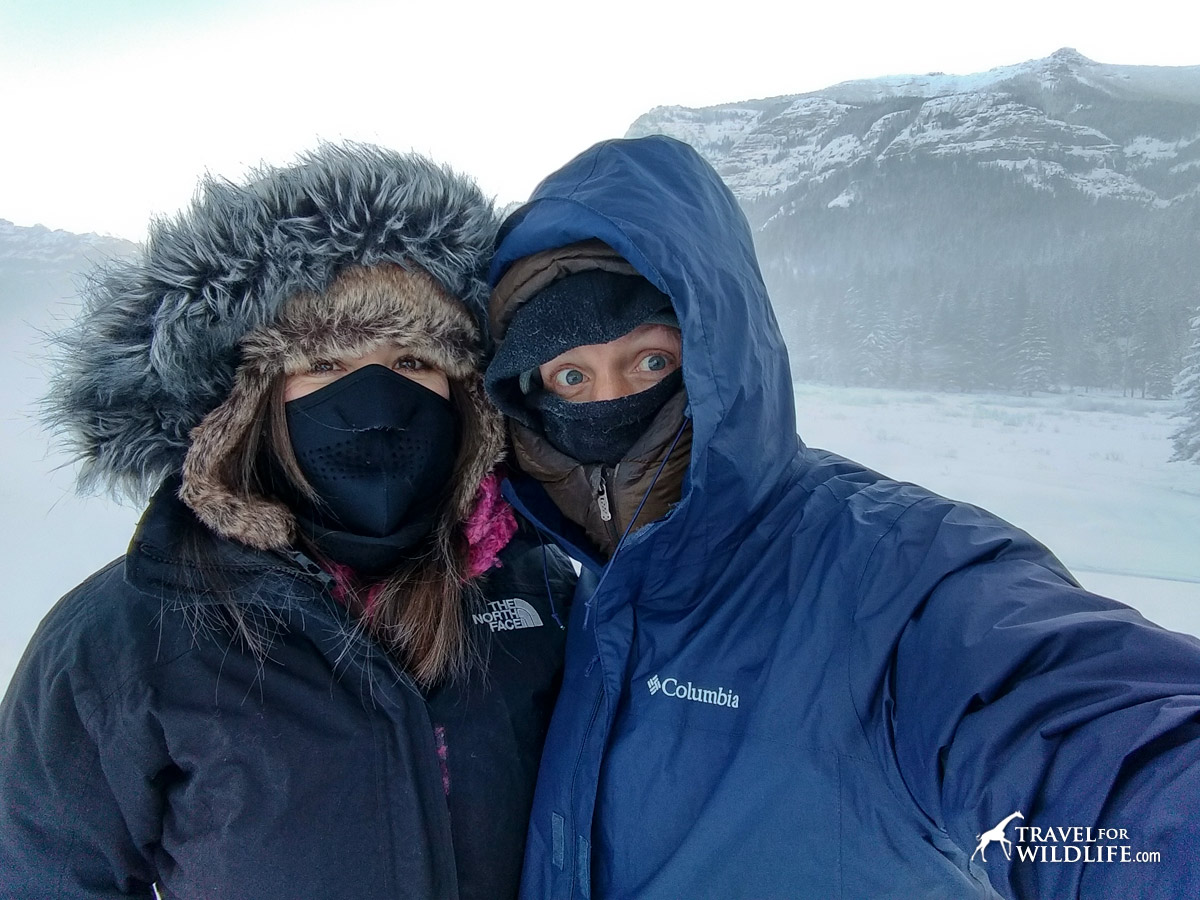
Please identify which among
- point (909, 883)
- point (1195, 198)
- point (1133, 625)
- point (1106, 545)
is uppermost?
point (1195, 198)

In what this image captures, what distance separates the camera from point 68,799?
0.81m

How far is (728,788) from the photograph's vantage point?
2.61ft

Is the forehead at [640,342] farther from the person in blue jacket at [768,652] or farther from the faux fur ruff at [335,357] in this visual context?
the faux fur ruff at [335,357]

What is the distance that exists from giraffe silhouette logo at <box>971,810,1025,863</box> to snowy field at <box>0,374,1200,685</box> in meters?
3.32

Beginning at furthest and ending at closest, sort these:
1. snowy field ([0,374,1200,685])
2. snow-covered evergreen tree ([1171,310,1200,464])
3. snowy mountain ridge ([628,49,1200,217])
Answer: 1. snowy mountain ridge ([628,49,1200,217])
2. snow-covered evergreen tree ([1171,310,1200,464])
3. snowy field ([0,374,1200,685])

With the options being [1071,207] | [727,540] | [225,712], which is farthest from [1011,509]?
[1071,207]

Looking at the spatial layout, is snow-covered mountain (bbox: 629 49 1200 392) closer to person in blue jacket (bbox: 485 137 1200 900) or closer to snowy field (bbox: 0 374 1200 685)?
snowy field (bbox: 0 374 1200 685)

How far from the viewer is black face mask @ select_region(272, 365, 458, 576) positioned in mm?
1081

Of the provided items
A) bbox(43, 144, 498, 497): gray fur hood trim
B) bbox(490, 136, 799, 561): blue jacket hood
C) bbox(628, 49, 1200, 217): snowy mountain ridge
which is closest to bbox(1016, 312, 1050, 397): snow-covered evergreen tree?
bbox(628, 49, 1200, 217): snowy mountain ridge

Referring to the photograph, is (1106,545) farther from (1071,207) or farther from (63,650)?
(1071,207)

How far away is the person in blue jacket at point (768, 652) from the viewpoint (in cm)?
56

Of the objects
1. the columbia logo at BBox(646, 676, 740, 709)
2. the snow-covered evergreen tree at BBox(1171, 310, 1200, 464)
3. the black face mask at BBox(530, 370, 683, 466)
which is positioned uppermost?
the black face mask at BBox(530, 370, 683, 466)

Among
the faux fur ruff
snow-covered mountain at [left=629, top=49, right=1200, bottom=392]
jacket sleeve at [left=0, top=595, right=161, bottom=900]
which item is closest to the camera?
jacket sleeve at [left=0, top=595, right=161, bottom=900]

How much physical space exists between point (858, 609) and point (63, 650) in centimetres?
111
